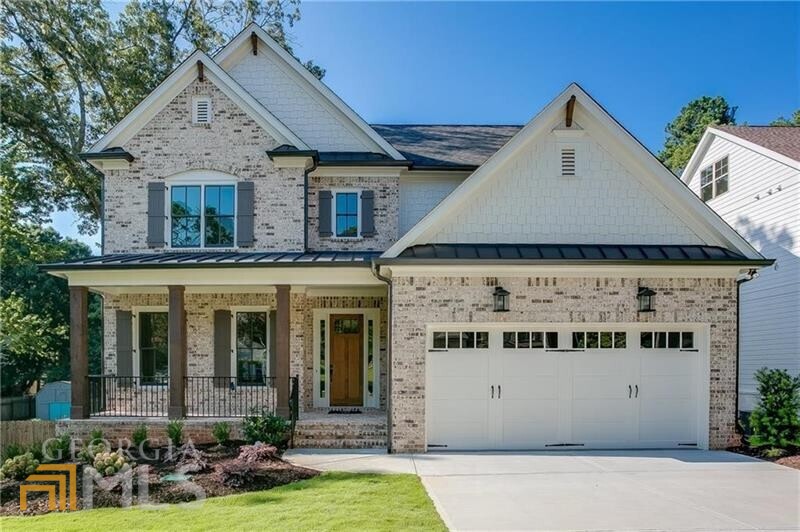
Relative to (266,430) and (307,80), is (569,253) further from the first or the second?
(307,80)

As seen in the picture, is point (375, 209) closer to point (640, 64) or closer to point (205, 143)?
point (205, 143)

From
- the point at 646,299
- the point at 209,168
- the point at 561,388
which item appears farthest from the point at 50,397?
the point at 646,299

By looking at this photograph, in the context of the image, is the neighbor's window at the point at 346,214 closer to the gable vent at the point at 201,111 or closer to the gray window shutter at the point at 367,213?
the gray window shutter at the point at 367,213

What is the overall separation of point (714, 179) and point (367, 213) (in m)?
11.5

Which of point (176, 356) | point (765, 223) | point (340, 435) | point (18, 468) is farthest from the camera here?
point (765, 223)

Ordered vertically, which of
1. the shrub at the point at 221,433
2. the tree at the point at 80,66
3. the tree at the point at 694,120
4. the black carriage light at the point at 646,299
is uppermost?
the tree at the point at 694,120

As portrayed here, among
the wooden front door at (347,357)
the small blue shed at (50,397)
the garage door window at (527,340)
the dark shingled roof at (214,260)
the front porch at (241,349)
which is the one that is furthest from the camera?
the small blue shed at (50,397)

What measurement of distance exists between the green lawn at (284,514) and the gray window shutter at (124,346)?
6.33 meters

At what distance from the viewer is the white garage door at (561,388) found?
Result: 947 centimetres

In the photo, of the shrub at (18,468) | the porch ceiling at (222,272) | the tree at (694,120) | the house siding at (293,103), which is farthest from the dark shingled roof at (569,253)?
the tree at (694,120)

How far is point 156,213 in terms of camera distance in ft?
39.6

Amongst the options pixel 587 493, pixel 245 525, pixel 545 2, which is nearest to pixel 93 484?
pixel 245 525

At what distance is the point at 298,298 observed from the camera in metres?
12.0

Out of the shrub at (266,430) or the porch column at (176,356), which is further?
the porch column at (176,356)
